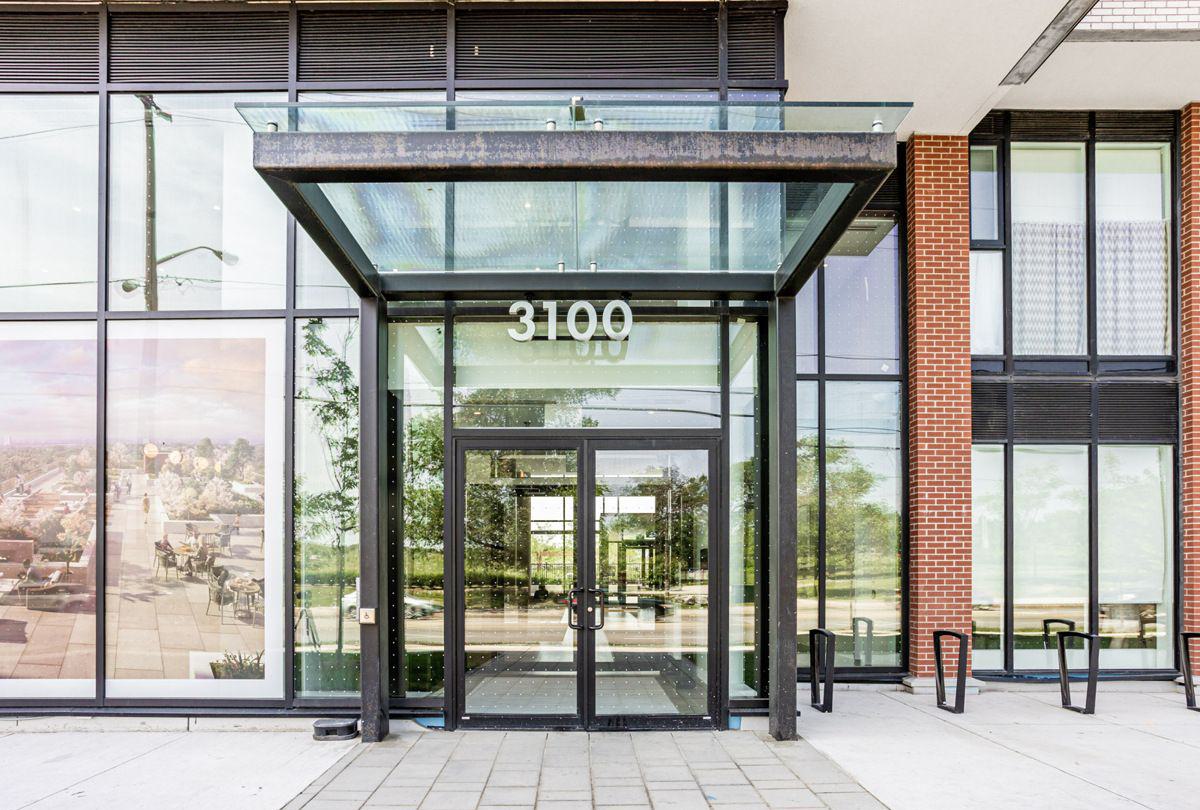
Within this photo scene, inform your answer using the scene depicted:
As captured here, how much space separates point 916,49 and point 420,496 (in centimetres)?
608

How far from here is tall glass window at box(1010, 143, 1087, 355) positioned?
9305 millimetres

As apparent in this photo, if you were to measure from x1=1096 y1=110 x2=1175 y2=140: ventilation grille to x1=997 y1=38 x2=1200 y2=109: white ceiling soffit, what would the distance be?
0.12m

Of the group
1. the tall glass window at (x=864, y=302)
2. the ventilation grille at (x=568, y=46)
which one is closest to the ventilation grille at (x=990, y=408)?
the tall glass window at (x=864, y=302)

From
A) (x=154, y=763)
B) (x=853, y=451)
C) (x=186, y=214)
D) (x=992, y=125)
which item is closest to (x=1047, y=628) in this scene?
(x=853, y=451)

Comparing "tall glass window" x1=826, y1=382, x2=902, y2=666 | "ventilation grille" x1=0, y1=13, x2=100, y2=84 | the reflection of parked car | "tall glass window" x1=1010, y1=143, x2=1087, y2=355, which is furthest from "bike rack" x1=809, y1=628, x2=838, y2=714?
"ventilation grille" x1=0, y1=13, x2=100, y2=84

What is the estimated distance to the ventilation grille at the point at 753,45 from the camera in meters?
6.94

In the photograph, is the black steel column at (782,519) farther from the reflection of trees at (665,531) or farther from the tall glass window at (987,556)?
the tall glass window at (987,556)

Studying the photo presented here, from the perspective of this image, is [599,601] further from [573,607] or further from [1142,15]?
[1142,15]

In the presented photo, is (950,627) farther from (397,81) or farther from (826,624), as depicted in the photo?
(397,81)

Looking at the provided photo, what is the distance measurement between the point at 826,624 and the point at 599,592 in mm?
3329

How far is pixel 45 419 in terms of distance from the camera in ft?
24.0

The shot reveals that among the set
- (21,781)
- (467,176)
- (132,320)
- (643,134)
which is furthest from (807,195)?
(21,781)

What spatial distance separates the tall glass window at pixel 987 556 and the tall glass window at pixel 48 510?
8852mm

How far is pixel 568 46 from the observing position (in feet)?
23.2
